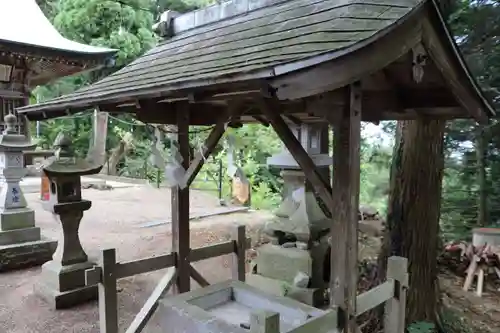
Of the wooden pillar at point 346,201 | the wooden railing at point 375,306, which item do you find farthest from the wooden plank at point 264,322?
the wooden pillar at point 346,201

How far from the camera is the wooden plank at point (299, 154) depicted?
8.16ft

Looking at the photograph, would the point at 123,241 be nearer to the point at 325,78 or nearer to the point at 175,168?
the point at 175,168

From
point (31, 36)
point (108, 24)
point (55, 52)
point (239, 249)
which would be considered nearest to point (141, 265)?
point (239, 249)

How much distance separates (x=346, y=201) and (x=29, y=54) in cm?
746

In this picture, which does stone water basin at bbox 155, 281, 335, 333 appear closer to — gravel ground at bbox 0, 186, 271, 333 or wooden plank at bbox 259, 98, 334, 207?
wooden plank at bbox 259, 98, 334, 207

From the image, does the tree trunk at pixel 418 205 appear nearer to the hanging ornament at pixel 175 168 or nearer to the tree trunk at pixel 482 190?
the hanging ornament at pixel 175 168

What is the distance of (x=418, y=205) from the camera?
445 cm

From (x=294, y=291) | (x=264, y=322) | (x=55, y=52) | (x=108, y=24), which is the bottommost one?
(x=294, y=291)

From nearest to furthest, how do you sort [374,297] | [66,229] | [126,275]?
[374,297]
[126,275]
[66,229]

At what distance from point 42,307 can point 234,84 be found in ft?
13.3

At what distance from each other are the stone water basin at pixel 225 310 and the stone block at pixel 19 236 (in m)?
4.28

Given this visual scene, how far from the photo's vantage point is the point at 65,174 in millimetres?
4789

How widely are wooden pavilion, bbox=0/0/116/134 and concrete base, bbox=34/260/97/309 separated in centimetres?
447

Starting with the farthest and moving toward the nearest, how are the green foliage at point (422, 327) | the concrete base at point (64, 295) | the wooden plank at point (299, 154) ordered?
the concrete base at point (64, 295), the green foliage at point (422, 327), the wooden plank at point (299, 154)
